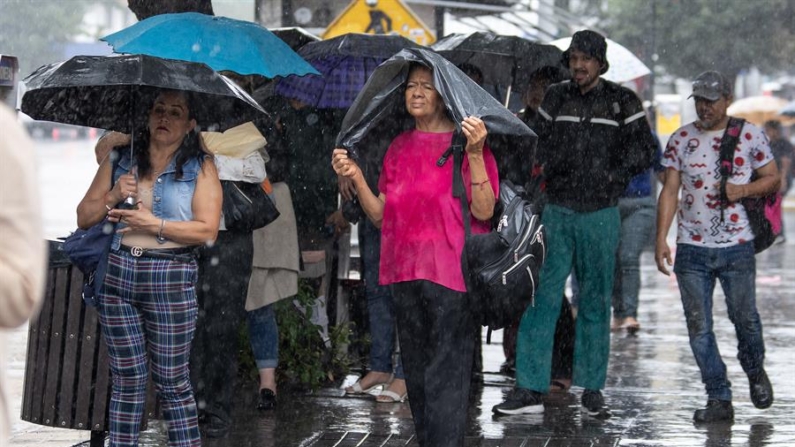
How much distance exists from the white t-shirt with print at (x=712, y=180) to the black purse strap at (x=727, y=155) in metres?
0.02

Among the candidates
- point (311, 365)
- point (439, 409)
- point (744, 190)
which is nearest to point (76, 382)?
point (439, 409)

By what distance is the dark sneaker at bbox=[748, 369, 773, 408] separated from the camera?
8.49 meters

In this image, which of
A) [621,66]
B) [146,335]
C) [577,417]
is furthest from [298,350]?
[621,66]

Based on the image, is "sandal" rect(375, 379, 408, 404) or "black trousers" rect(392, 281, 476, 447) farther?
"sandal" rect(375, 379, 408, 404)

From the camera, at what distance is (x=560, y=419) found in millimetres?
8359

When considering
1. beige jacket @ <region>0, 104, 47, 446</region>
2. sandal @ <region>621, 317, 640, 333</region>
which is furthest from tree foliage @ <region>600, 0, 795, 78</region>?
beige jacket @ <region>0, 104, 47, 446</region>

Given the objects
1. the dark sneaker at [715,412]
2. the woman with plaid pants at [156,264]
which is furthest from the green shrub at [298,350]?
the woman with plaid pants at [156,264]

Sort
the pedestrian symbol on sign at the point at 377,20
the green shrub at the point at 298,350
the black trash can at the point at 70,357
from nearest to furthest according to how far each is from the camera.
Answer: the black trash can at the point at 70,357
the green shrub at the point at 298,350
the pedestrian symbol on sign at the point at 377,20

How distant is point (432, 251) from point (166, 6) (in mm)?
2558

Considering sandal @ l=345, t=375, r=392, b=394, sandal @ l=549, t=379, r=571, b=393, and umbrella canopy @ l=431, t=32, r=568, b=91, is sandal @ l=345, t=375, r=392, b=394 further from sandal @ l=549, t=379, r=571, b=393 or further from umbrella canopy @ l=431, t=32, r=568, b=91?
umbrella canopy @ l=431, t=32, r=568, b=91

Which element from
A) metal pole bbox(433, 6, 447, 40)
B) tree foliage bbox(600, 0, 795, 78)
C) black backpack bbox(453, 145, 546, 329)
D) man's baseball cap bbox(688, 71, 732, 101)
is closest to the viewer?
black backpack bbox(453, 145, 546, 329)

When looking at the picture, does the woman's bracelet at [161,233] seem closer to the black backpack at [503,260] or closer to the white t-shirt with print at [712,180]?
the black backpack at [503,260]

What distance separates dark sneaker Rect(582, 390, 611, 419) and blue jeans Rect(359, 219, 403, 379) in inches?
44.7

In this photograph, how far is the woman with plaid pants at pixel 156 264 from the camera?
612 cm
